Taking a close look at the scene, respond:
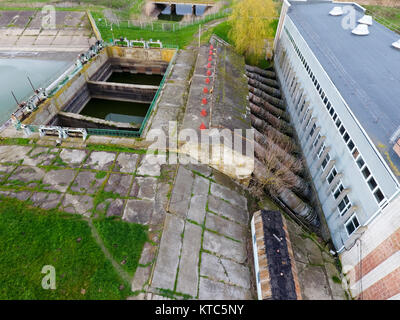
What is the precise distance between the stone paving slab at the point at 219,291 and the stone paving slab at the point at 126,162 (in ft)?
34.2

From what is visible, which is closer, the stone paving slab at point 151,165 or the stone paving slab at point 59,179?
the stone paving slab at point 59,179

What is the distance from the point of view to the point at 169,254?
51.9 ft

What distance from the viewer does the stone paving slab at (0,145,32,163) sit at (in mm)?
20531

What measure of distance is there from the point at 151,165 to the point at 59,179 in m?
7.39

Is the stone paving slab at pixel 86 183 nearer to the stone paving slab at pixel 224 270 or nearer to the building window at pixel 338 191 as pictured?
the stone paving slab at pixel 224 270

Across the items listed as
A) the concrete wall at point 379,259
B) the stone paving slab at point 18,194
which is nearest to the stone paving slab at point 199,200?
the concrete wall at point 379,259

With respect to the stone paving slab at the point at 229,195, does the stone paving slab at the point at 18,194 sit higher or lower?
higher

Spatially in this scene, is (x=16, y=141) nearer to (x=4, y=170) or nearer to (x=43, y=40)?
(x=4, y=170)

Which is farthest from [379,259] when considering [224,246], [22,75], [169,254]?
[22,75]

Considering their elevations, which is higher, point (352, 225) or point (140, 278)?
point (352, 225)

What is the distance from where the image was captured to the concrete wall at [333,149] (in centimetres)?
1459

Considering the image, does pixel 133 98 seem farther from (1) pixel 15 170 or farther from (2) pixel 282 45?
(2) pixel 282 45

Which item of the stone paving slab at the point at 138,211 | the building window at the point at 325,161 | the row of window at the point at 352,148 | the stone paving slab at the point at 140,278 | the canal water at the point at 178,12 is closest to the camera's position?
the row of window at the point at 352,148

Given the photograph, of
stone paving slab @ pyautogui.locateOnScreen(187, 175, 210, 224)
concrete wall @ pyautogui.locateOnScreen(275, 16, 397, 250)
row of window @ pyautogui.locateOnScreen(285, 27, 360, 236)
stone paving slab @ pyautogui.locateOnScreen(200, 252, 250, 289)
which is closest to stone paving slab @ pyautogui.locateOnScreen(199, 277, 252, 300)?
stone paving slab @ pyautogui.locateOnScreen(200, 252, 250, 289)
